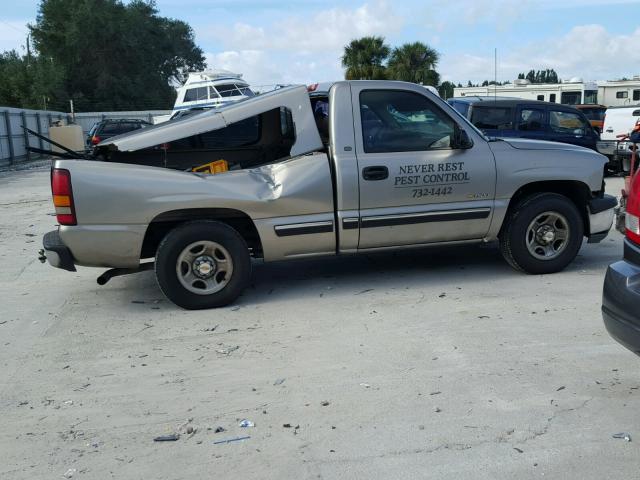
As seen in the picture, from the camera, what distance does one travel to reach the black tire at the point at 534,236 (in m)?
6.09

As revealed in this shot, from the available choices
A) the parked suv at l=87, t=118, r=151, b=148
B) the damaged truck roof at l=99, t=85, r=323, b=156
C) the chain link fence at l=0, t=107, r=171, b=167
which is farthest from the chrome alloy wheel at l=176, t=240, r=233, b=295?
the parked suv at l=87, t=118, r=151, b=148

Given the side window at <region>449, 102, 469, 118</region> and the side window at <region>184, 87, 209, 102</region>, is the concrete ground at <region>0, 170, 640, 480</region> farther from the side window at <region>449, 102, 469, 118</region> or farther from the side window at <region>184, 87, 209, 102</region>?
the side window at <region>184, 87, 209, 102</region>

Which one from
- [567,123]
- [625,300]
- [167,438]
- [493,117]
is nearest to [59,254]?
[167,438]

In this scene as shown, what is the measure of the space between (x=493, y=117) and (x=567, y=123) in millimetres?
1758

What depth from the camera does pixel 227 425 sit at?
11.7ft

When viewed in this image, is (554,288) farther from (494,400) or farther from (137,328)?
(137,328)

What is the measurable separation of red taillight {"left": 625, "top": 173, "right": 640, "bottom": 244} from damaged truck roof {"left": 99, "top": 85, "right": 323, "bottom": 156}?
288 centimetres

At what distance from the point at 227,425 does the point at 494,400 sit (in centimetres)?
157

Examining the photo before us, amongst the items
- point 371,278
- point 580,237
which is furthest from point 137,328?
point 580,237

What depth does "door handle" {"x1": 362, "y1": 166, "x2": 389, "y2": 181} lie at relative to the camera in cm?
565

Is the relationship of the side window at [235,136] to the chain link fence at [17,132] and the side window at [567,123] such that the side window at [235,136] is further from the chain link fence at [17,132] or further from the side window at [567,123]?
the chain link fence at [17,132]

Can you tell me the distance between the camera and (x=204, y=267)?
549 cm

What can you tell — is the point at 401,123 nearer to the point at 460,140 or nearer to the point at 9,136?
the point at 460,140

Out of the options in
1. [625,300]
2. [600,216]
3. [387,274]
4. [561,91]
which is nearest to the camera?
[625,300]
